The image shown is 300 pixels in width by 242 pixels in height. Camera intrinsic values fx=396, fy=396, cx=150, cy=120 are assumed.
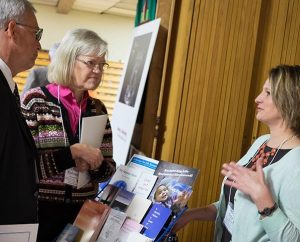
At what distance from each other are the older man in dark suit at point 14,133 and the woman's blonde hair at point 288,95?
3.28 ft

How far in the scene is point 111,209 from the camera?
1603 millimetres

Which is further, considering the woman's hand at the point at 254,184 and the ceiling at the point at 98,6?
the ceiling at the point at 98,6

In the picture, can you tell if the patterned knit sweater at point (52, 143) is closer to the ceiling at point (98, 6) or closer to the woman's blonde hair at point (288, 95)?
the woman's blonde hair at point (288, 95)

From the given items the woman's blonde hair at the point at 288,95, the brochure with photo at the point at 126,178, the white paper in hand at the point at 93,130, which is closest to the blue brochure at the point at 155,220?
the brochure with photo at the point at 126,178

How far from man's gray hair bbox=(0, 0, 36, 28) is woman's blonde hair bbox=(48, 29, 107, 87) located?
511mm

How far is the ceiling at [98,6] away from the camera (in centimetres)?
763

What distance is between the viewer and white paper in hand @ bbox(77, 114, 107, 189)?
1.66 metres

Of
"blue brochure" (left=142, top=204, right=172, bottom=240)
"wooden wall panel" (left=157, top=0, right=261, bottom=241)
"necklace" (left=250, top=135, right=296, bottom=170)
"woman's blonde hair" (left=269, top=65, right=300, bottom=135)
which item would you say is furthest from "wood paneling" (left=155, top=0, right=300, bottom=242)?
"blue brochure" (left=142, top=204, right=172, bottom=240)

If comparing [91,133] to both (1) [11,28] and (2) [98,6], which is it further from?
(2) [98,6]

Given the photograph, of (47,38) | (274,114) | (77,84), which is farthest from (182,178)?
(47,38)

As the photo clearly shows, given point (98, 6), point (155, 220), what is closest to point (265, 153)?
point (155, 220)

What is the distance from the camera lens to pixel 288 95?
5.37 ft

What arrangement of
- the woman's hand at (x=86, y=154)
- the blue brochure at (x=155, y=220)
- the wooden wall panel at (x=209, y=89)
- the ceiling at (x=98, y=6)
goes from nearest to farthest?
the blue brochure at (x=155, y=220) < the woman's hand at (x=86, y=154) < the wooden wall panel at (x=209, y=89) < the ceiling at (x=98, y=6)

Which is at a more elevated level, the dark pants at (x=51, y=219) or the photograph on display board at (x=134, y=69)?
the photograph on display board at (x=134, y=69)
